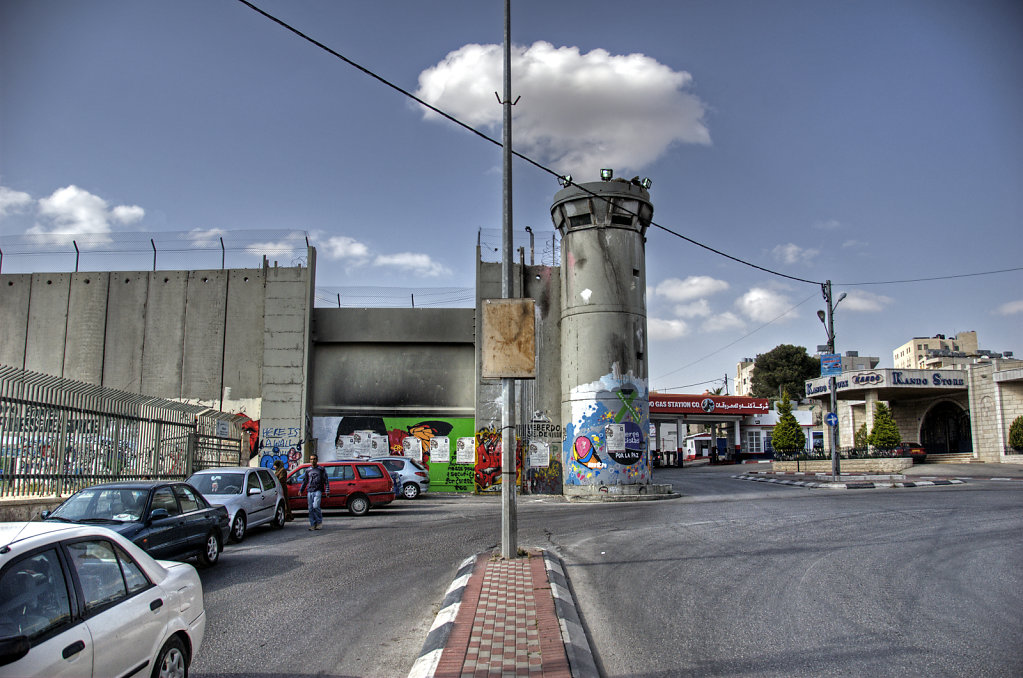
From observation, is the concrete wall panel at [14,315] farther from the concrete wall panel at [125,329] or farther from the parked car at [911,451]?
A: the parked car at [911,451]

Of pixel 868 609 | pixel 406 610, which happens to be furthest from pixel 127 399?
pixel 868 609

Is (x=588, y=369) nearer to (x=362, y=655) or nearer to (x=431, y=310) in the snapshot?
(x=431, y=310)

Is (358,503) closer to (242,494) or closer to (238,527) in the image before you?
(242,494)

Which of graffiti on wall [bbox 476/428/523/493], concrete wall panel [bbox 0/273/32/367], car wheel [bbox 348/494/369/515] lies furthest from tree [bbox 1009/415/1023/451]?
concrete wall panel [bbox 0/273/32/367]

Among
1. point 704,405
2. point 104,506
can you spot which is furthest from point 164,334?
point 704,405

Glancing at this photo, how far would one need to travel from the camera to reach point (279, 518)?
51.7 feet

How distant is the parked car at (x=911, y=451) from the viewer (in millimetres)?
42188

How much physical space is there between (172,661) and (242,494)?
9.75 metres

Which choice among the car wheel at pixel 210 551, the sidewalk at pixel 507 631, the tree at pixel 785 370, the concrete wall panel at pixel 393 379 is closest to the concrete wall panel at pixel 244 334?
the concrete wall panel at pixel 393 379

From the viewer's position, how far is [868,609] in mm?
7508

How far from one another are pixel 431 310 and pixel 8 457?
64.8 ft

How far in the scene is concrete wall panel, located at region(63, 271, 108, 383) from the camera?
29.9m

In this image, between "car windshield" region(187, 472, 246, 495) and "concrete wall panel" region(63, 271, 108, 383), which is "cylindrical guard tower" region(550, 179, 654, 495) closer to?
"car windshield" region(187, 472, 246, 495)

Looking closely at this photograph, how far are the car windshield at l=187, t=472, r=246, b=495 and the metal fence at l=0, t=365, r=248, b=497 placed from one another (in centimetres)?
229
